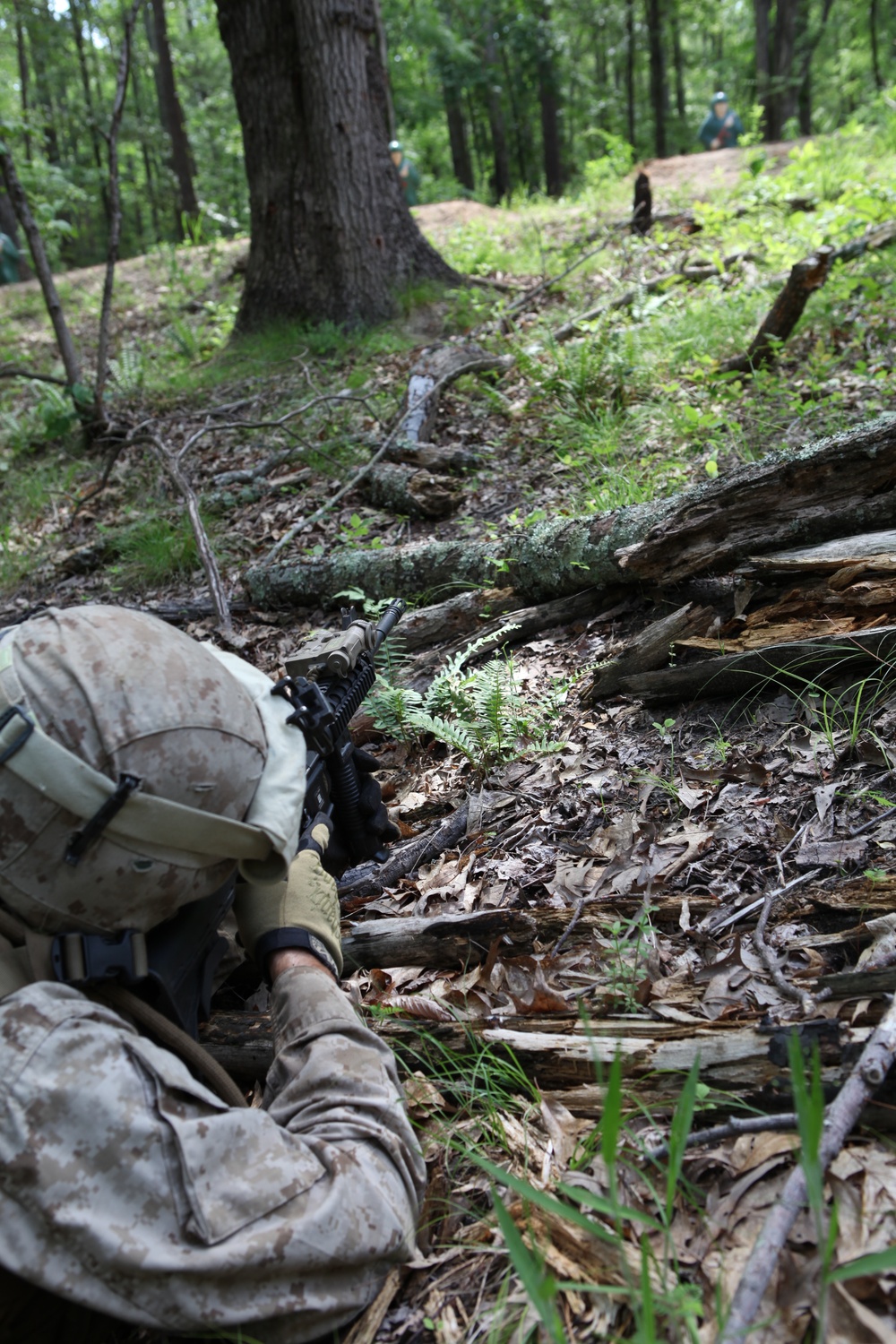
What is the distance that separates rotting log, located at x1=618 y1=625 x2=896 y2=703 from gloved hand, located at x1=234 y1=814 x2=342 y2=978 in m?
1.46

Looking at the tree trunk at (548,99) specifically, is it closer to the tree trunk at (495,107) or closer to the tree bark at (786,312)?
the tree trunk at (495,107)

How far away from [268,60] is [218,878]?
24.5 feet

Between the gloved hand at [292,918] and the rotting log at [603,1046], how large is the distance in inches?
8.7

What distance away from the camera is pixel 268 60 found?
6859 mm

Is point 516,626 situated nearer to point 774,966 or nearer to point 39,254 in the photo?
point 774,966

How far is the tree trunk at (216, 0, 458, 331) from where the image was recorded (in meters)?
6.74

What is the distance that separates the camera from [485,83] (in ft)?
70.0

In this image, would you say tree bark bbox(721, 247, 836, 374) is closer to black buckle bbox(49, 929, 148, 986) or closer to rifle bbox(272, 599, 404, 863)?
rifle bbox(272, 599, 404, 863)

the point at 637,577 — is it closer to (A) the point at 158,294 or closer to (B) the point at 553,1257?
(B) the point at 553,1257

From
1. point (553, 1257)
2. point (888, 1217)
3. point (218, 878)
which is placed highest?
point (218, 878)

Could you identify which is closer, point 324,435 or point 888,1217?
point 888,1217

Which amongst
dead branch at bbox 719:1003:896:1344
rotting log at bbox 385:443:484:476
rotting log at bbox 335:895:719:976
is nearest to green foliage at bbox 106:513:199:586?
rotting log at bbox 385:443:484:476

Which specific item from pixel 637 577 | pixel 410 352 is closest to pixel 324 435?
pixel 410 352

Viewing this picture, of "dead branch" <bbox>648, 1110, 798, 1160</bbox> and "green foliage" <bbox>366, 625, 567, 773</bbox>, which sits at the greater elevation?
"green foliage" <bbox>366, 625, 567, 773</bbox>
